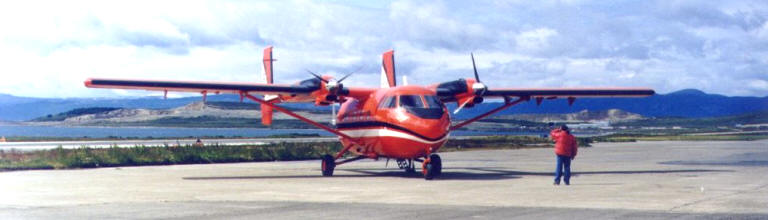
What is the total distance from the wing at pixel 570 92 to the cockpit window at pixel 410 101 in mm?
3557

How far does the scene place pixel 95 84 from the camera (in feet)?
78.6

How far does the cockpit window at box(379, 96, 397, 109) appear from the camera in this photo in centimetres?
2500

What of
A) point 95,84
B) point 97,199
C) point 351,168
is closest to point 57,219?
point 97,199

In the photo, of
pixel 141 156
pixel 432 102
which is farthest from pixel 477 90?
pixel 141 156

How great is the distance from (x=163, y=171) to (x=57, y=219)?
49.3 ft

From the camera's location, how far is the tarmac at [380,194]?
1448 cm

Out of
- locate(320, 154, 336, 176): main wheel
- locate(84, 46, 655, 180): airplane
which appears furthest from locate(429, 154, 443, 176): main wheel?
locate(320, 154, 336, 176): main wheel

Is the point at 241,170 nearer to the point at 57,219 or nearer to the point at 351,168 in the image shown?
the point at 351,168

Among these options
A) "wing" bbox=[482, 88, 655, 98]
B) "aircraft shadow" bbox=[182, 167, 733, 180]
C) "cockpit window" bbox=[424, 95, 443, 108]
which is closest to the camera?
"cockpit window" bbox=[424, 95, 443, 108]

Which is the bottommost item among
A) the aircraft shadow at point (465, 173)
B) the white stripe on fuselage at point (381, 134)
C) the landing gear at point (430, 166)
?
the aircraft shadow at point (465, 173)

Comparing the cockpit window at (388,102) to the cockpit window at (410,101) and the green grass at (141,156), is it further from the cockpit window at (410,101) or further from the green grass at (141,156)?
the green grass at (141,156)

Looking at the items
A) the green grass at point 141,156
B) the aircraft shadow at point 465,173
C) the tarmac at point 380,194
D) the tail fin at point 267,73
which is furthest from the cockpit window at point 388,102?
the green grass at point 141,156

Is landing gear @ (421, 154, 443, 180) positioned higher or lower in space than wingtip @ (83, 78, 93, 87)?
lower

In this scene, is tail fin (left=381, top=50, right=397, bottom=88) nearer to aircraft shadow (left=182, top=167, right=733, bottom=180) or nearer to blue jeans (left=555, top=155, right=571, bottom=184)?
aircraft shadow (left=182, top=167, right=733, bottom=180)
